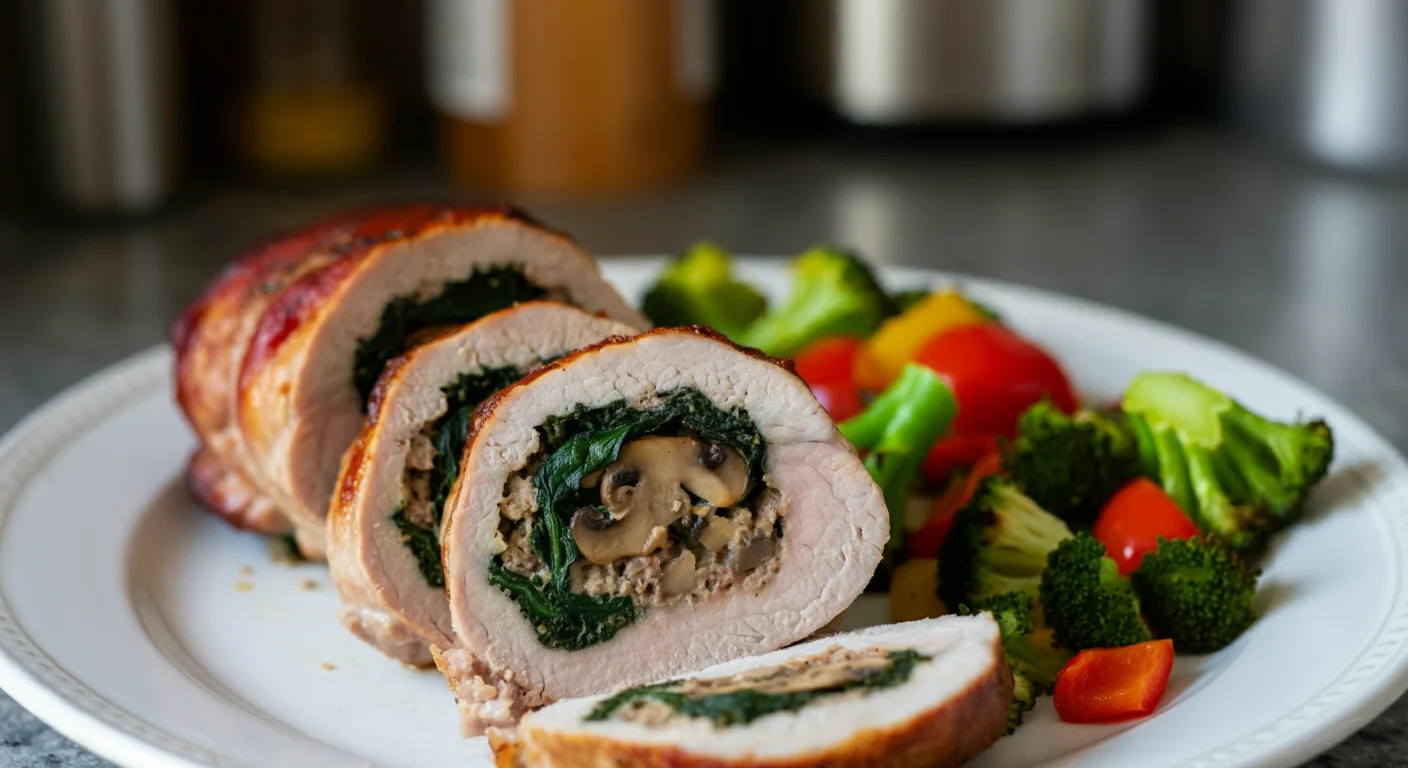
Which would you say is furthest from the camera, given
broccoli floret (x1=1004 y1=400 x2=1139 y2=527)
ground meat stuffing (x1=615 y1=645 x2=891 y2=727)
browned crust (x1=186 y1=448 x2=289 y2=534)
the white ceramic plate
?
browned crust (x1=186 y1=448 x2=289 y2=534)

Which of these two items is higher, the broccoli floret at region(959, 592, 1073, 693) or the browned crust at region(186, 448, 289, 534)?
the broccoli floret at region(959, 592, 1073, 693)

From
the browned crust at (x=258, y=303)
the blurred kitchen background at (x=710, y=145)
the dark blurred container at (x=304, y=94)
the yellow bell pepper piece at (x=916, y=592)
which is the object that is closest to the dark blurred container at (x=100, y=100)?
the blurred kitchen background at (x=710, y=145)

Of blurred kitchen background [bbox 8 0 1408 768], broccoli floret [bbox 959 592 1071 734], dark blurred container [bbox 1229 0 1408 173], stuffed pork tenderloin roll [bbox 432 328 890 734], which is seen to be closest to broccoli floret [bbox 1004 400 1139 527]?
broccoli floret [bbox 959 592 1071 734]

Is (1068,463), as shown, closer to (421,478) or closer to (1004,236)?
(421,478)

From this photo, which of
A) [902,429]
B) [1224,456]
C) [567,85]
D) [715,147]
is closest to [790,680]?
[902,429]

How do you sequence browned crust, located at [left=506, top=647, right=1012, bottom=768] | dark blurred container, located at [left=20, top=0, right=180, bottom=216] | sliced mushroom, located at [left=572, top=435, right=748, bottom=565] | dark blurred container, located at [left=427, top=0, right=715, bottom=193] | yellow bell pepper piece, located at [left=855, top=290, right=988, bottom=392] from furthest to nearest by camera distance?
dark blurred container, located at [left=427, top=0, right=715, bottom=193], dark blurred container, located at [left=20, top=0, right=180, bottom=216], yellow bell pepper piece, located at [left=855, top=290, right=988, bottom=392], sliced mushroom, located at [left=572, top=435, right=748, bottom=565], browned crust, located at [left=506, top=647, right=1012, bottom=768]

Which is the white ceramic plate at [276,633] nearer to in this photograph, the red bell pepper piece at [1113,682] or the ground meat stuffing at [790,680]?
the red bell pepper piece at [1113,682]

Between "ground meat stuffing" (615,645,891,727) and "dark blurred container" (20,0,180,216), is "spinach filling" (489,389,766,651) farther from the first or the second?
"dark blurred container" (20,0,180,216)
